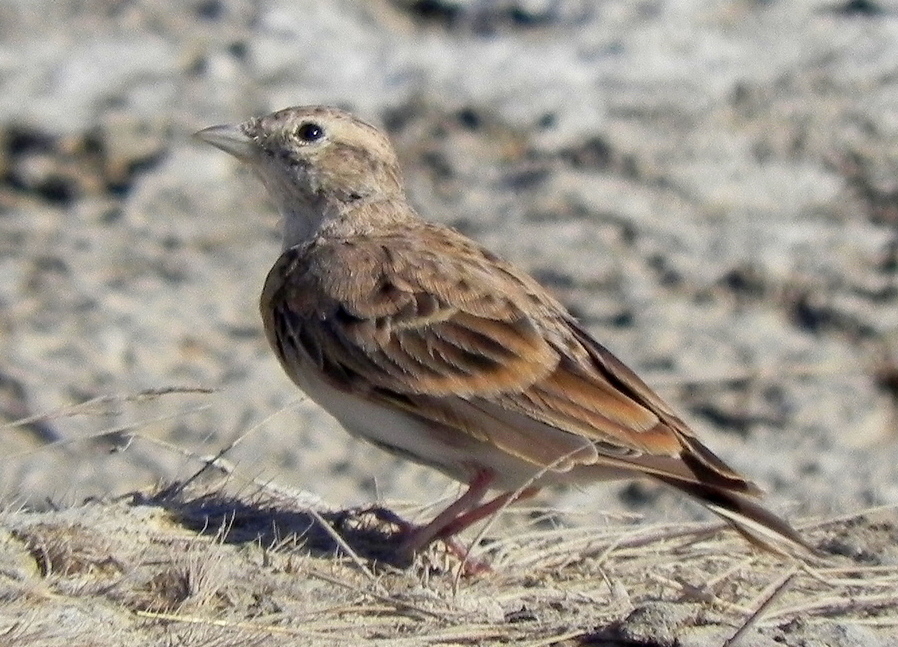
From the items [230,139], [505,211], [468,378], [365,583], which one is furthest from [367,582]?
A: [505,211]

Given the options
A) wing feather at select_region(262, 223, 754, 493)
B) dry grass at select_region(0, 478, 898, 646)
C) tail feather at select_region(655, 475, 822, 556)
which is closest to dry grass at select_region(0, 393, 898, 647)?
dry grass at select_region(0, 478, 898, 646)

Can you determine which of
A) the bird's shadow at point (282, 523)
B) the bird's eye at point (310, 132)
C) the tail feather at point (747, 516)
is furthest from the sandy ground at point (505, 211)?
the bird's eye at point (310, 132)

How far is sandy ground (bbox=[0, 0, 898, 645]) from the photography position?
9.76 meters

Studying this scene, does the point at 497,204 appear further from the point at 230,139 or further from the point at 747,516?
the point at 747,516

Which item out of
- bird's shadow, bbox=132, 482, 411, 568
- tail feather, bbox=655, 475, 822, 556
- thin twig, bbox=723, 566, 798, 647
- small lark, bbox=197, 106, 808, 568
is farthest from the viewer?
bird's shadow, bbox=132, 482, 411, 568

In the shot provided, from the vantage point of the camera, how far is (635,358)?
33.7 ft

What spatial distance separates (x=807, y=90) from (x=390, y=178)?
5.37 meters

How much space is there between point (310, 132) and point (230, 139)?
0.31m

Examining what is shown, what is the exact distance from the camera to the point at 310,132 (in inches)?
296

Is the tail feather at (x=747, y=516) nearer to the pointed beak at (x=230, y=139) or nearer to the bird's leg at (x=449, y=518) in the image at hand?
the bird's leg at (x=449, y=518)

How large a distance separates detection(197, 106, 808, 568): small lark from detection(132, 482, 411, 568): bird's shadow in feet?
0.42

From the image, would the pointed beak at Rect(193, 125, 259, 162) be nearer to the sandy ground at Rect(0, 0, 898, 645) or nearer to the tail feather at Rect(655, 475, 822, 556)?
the sandy ground at Rect(0, 0, 898, 645)

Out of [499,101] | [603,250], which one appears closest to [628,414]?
[603,250]

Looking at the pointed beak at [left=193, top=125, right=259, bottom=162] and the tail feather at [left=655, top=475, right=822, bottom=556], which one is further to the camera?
the pointed beak at [left=193, top=125, right=259, bottom=162]
